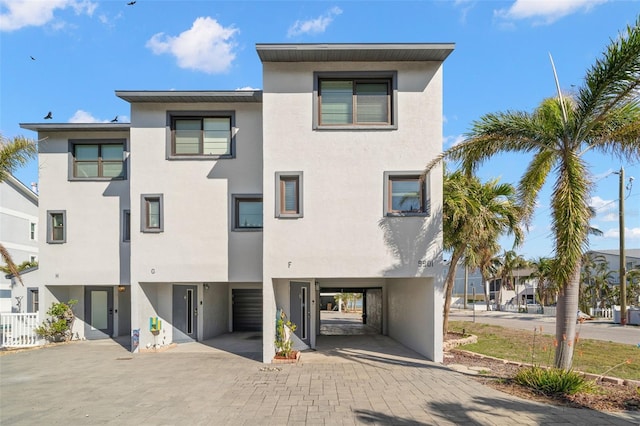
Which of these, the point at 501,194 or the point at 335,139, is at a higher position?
the point at 335,139

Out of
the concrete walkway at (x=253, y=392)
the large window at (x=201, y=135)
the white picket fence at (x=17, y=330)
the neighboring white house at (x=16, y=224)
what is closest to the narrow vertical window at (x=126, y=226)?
the large window at (x=201, y=135)

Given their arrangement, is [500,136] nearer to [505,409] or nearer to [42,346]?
[505,409]

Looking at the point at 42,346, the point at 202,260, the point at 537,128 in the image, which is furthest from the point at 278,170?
the point at 42,346

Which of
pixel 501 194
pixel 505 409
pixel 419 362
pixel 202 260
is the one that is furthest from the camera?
pixel 501 194

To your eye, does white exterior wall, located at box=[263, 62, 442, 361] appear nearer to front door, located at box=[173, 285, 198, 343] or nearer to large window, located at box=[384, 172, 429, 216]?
large window, located at box=[384, 172, 429, 216]

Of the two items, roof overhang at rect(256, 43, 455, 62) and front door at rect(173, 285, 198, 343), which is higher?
roof overhang at rect(256, 43, 455, 62)

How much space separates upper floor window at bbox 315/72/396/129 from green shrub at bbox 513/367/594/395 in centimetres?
741

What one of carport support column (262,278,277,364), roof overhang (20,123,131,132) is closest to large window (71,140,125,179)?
roof overhang (20,123,131,132)

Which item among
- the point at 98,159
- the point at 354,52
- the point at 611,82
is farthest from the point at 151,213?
the point at 611,82

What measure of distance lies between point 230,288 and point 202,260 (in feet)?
16.8

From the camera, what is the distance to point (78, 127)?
48.4ft

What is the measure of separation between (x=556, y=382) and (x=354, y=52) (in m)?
9.42

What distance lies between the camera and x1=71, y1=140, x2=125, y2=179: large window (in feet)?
49.6

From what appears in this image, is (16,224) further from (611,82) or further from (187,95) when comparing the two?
(611,82)
